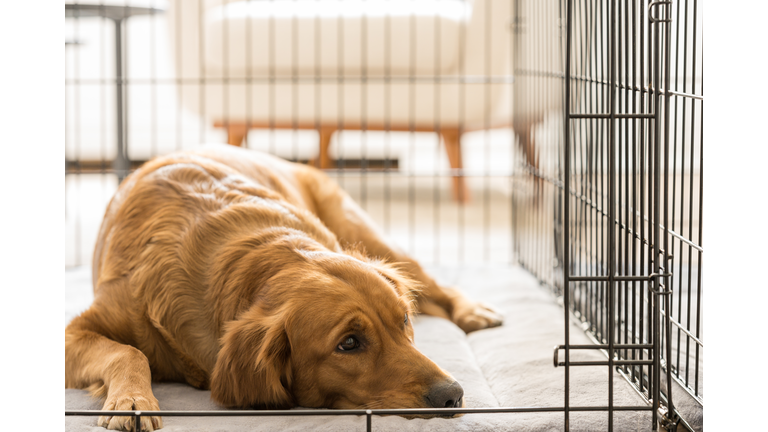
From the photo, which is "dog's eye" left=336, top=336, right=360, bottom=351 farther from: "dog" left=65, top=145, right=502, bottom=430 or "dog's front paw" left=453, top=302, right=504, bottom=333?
"dog's front paw" left=453, top=302, right=504, bottom=333

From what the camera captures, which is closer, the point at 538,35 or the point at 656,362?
the point at 656,362

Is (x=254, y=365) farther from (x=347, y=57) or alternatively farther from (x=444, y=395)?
(x=347, y=57)

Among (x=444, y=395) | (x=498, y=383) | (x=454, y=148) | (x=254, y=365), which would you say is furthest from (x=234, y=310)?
(x=454, y=148)

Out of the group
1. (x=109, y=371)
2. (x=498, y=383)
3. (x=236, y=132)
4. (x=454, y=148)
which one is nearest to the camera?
(x=109, y=371)

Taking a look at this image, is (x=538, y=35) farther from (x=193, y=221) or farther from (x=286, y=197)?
(x=193, y=221)

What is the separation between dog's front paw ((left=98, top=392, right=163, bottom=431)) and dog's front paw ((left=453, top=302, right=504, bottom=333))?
1.22 m

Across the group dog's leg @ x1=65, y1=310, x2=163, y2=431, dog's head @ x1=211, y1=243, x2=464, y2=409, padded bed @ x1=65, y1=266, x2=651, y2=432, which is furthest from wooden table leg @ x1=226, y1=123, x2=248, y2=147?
dog's head @ x1=211, y1=243, x2=464, y2=409

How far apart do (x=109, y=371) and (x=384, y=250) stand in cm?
119

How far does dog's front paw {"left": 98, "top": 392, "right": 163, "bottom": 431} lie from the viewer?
67.4 inches

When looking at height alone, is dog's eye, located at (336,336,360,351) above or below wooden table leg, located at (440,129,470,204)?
below

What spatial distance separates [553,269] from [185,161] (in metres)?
1.66

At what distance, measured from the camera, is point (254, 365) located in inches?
69.4

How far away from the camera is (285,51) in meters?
4.92
